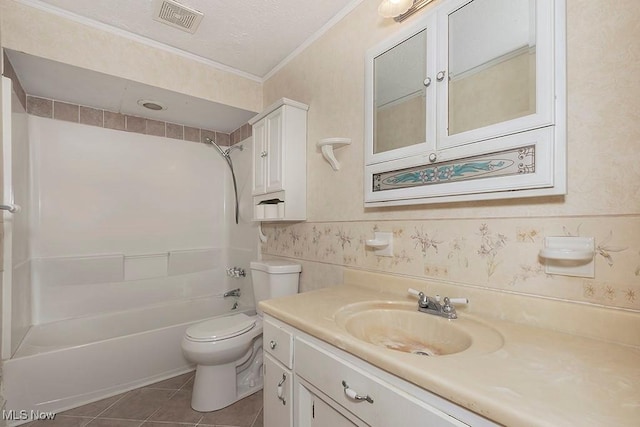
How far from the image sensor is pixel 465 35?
1.09 metres

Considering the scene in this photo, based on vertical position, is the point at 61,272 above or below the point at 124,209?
below

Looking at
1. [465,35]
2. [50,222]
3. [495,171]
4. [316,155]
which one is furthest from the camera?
[50,222]

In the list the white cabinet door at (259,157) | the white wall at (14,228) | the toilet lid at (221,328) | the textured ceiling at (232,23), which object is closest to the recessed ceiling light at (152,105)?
the textured ceiling at (232,23)

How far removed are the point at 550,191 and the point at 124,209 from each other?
2.99 m

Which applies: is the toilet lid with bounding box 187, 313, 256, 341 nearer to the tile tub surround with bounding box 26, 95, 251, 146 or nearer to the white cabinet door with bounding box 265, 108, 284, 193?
the white cabinet door with bounding box 265, 108, 284, 193

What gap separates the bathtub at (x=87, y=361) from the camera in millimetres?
1672

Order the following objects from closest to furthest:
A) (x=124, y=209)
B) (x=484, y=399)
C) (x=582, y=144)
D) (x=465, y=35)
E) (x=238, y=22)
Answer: (x=484, y=399), (x=582, y=144), (x=465, y=35), (x=238, y=22), (x=124, y=209)

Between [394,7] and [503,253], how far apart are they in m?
1.12

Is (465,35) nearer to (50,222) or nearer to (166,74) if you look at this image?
(166,74)

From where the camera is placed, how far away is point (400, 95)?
131 cm

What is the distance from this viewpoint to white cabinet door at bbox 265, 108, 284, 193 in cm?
187

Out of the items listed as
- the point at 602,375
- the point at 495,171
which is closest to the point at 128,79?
the point at 495,171

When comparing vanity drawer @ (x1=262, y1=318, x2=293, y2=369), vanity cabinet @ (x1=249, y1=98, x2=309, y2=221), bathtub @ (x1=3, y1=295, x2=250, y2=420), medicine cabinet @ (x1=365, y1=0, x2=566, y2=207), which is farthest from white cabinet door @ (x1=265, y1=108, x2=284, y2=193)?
bathtub @ (x1=3, y1=295, x2=250, y2=420)

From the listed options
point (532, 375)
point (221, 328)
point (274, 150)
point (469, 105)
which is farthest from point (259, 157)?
point (532, 375)
